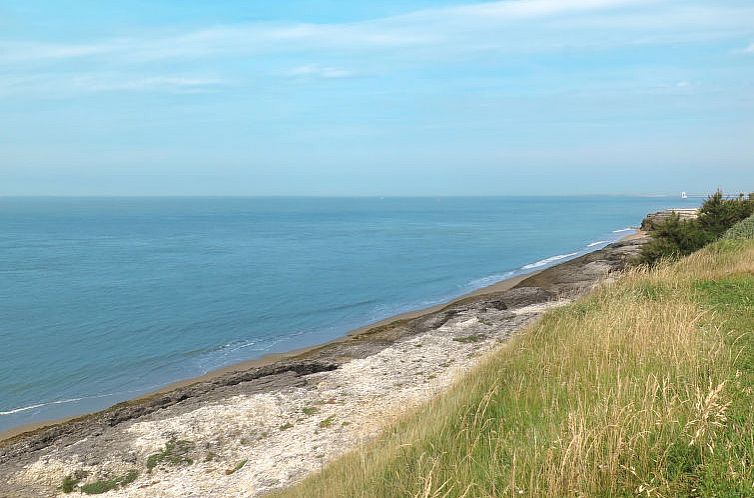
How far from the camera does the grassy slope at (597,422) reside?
4.77 metres

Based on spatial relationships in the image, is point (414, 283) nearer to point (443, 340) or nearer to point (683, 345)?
point (443, 340)

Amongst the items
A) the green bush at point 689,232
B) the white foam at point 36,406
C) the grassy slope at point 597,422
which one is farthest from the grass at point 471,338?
the white foam at point 36,406

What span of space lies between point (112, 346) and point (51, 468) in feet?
52.2

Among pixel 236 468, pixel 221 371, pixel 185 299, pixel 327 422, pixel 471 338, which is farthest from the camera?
pixel 185 299

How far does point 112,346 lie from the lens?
30.3 m

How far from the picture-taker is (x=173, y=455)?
1526cm

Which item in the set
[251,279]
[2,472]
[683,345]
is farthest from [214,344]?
[683,345]

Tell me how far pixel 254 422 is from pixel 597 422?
13.2 metres

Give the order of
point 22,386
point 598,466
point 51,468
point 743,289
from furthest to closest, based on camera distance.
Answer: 1. point 22,386
2. point 51,468
3. point 743,289
4. point 598,466

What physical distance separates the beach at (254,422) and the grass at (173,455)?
0.06 m

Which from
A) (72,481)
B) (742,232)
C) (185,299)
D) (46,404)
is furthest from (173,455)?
(185,299)

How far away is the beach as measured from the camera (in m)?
13.9

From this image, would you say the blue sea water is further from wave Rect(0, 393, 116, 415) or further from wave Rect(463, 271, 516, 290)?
wave Rect(463, 271, 516, 290)

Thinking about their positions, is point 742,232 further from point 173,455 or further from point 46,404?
point 46,404
